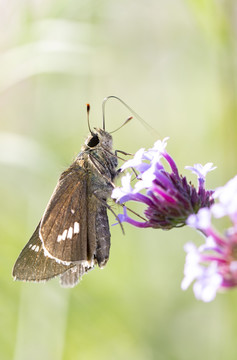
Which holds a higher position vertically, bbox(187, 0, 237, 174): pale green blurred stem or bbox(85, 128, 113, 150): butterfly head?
bbox(187, 0, 237, 174): pale green blurred stem

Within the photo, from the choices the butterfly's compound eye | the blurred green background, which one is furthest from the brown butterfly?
the blurred green background

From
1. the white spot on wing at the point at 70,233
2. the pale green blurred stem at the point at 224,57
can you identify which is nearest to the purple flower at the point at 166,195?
the white spot on wing at the point at 70,233

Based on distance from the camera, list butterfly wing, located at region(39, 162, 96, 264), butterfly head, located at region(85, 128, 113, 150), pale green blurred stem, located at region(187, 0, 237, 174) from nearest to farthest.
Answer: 1. butterfly wing, located at region(39, 162, 96, 264)
2. butterfly head, located at region(85, 128, 113, 150)
3. pale green blurred stem, located at region(187, 0, 237, 174)

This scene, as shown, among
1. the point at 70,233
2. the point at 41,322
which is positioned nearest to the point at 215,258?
the point at 70,233

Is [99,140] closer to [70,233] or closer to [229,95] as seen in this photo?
[70,233]

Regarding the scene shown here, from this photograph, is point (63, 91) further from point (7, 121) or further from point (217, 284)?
point (217, 284)

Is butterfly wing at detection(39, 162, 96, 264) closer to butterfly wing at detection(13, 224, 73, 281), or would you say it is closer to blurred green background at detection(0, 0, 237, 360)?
butterfly wing at detection(13, 224, 73, 281)

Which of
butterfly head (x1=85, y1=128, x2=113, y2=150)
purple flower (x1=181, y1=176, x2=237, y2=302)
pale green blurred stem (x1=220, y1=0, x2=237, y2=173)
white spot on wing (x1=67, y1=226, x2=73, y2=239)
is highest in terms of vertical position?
pale green blurred stem (x1=220, y1=0, x2=237, y2=173)
